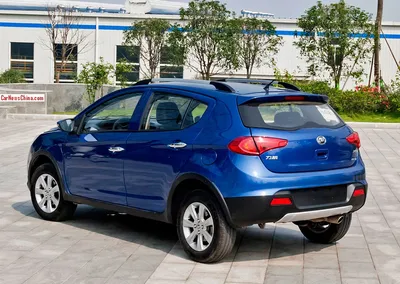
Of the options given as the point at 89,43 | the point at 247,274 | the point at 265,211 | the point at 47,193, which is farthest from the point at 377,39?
the point at 247,274

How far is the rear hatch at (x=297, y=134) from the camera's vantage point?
22.7ft

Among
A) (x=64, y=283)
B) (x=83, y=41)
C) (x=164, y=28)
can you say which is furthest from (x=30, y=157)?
(x=83, y=41)

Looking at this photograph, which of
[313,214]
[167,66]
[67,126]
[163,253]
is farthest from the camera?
[167,66]

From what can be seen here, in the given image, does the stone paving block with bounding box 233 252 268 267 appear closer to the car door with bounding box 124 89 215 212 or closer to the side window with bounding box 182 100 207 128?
the car door with bounding box 124 89 215 212

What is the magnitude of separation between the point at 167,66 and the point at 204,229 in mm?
34326

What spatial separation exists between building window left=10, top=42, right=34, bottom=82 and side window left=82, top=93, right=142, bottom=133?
38.3 meters

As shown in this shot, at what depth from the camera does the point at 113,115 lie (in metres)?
8.52

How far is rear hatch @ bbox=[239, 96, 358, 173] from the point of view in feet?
22.7

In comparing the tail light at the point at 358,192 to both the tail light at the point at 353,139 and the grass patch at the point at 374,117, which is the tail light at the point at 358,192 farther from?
the grass patch at the point at 374,117

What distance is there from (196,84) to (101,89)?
22494 millimetres

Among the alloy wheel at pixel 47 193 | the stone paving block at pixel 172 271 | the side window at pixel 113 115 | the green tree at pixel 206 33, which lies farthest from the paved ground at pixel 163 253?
the green tree at pixel 206 33

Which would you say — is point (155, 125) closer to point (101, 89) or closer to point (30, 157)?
point (30, 157)

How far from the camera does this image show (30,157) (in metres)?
9.37

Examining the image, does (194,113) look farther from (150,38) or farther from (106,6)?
(106,6)
